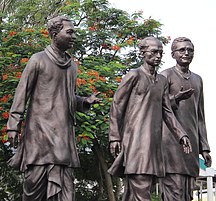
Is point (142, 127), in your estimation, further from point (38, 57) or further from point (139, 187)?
point (38, 57)

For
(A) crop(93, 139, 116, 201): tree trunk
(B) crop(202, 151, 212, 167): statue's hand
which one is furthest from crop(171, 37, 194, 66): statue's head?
(A) crop(93, 139, 116, 201): tree trunk

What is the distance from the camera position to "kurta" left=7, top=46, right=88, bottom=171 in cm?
644

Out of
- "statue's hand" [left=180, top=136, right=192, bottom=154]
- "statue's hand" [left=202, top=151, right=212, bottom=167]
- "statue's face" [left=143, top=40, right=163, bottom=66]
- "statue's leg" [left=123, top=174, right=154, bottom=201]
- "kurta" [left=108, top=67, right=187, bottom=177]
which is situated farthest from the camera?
"statue's hand" [left=202, top=151, right=212, bottom=167]

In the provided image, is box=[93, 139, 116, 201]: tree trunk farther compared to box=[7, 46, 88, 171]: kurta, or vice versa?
box=[93, 139, 116, 201]: tree trunk

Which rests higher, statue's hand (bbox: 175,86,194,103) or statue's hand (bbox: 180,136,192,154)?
statue's hand (bbox: 175,86,194,103)

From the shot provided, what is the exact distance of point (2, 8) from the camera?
1991 centimetres

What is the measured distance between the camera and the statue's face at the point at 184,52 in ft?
26.4

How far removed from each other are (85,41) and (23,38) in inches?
85.5

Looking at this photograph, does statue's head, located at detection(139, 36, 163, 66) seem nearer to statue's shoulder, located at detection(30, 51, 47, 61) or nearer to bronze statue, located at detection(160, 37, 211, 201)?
bronze statue, located at detection(160, 37, 211, 201)

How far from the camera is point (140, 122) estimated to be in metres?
6.97

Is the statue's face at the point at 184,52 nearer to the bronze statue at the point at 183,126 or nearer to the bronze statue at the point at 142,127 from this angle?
the bronze statue at the point at 183,126

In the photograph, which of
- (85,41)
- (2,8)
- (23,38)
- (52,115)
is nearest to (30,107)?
(52,115)

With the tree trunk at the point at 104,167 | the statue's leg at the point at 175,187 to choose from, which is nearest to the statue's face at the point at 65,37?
the statue's leg at the point at 175,187

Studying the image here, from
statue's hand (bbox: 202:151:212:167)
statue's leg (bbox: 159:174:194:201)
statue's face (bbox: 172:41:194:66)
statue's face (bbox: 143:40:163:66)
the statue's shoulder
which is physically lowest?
statue's leg (bbox: 159:174:194:201)
